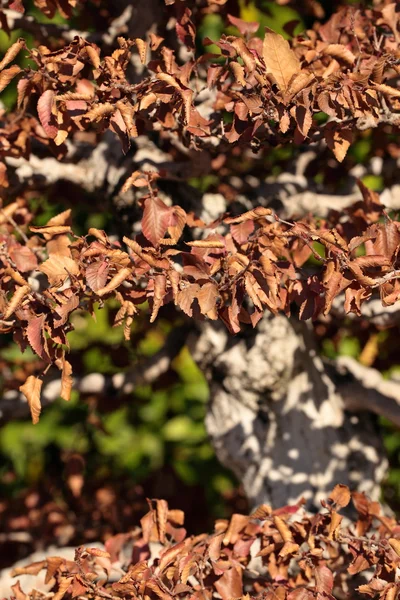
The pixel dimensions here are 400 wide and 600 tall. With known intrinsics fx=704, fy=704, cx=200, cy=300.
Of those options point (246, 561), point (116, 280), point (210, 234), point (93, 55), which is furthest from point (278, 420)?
point (93, 55)

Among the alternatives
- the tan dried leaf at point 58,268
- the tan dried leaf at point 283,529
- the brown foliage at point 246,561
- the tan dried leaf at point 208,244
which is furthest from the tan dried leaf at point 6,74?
the tan dried leaf at point 283,529

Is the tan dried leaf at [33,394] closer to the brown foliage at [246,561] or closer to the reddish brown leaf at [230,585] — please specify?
the brown foliage at [246,561]

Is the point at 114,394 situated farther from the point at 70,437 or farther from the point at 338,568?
the point at 70,437

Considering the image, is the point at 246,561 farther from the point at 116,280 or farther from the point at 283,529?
the point at 116,280

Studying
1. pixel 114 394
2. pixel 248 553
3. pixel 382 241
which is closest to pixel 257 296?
pixel 382 241

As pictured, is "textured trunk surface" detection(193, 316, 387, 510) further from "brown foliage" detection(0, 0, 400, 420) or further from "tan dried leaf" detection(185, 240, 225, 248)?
"tan dried leaf" detection(185, 240, 225, 248)

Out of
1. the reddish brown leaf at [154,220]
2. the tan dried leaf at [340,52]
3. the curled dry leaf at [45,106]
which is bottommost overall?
the reddish brown leaf at [154,220]

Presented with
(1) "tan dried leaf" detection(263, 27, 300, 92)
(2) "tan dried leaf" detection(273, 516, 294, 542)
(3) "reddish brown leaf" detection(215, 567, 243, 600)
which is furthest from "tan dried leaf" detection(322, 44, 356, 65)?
(3) "reddish brown leaf" detection(215, 567, 243, 600)

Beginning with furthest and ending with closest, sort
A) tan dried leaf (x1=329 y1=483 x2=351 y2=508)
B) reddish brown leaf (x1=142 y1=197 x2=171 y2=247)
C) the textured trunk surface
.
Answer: the textured trunk surface → tan dried leaf (x1=329 y1=483 x2=351 y2=508) → reddish brown leaf (x1=142 y1=197 x2=171 y2=247)
